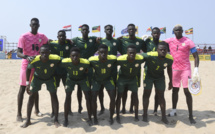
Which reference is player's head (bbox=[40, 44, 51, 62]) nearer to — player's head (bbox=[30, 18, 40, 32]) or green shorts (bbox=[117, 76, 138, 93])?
player's head (bbox=[30, 18, 40, 32])

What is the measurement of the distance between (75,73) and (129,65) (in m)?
1.43

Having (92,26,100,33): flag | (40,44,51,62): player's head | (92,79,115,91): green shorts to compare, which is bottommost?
(92,79,115,91): green shorts

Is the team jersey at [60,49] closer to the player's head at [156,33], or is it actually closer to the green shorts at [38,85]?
the green shorts at [38,85]

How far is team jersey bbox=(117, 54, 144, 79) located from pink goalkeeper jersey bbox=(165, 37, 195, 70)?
1.19m

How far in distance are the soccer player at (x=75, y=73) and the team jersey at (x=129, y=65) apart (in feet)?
2.92

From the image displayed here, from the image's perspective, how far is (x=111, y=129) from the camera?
14.9ft

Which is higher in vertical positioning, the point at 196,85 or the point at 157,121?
the point at 196,85

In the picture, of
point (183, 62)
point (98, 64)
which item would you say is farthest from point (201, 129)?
point (98, 64)

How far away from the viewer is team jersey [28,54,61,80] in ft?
15.4

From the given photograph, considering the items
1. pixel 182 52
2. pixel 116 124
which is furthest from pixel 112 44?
pixel 116 124

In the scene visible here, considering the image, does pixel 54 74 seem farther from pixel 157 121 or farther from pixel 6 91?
pixel 6 91

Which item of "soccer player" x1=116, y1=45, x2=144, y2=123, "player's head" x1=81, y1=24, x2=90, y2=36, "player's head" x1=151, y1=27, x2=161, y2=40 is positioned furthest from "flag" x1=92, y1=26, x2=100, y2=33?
"soccer player" x1=116, y1=45, x2=144, y2=123

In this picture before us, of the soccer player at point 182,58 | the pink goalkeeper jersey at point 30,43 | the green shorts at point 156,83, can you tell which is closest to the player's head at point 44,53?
the pink goalkeeper jersey at point 30,43

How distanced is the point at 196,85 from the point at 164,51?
144cm
